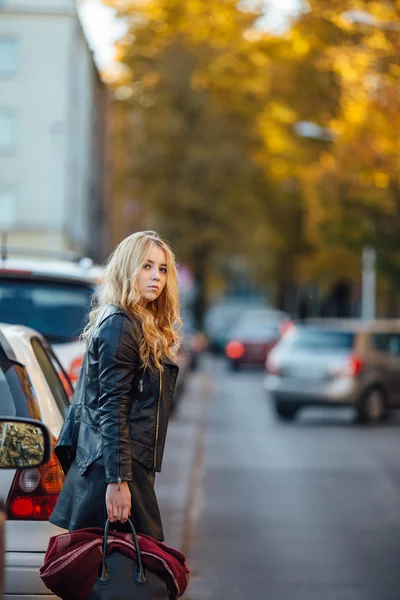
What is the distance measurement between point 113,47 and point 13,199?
678 cm

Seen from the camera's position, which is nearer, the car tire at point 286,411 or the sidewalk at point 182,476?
the sidewalk at point 182,476

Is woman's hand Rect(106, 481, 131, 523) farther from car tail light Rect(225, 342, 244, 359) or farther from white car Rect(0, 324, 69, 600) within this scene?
car tail light Rect(225, 342, 244, 359)

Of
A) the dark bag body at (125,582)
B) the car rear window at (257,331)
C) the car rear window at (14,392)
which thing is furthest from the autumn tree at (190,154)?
the dark bag body at (125,582)

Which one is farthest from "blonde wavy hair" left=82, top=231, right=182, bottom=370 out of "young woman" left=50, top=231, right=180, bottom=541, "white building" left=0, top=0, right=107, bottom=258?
"white building" left=0, top=0, right=107, bottom=258

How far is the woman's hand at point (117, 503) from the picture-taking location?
4.72 metres

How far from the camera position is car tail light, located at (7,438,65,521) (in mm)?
5012

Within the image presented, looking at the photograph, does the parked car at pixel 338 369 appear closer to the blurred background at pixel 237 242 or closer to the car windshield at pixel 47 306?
the blurred background at pixel 237 242

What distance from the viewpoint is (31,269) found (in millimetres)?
8969

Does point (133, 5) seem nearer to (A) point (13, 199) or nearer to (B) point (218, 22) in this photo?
(A) point (13, 199)

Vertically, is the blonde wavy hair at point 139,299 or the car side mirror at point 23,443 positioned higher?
the blonde wavy hair at point 139,299

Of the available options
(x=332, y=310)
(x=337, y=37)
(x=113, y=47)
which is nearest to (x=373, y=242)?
(x=337, y=37)

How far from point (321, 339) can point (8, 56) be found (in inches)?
1273

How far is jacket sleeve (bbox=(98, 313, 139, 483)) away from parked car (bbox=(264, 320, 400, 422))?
1556 cm

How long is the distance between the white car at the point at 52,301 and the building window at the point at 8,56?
4214 centimetres
